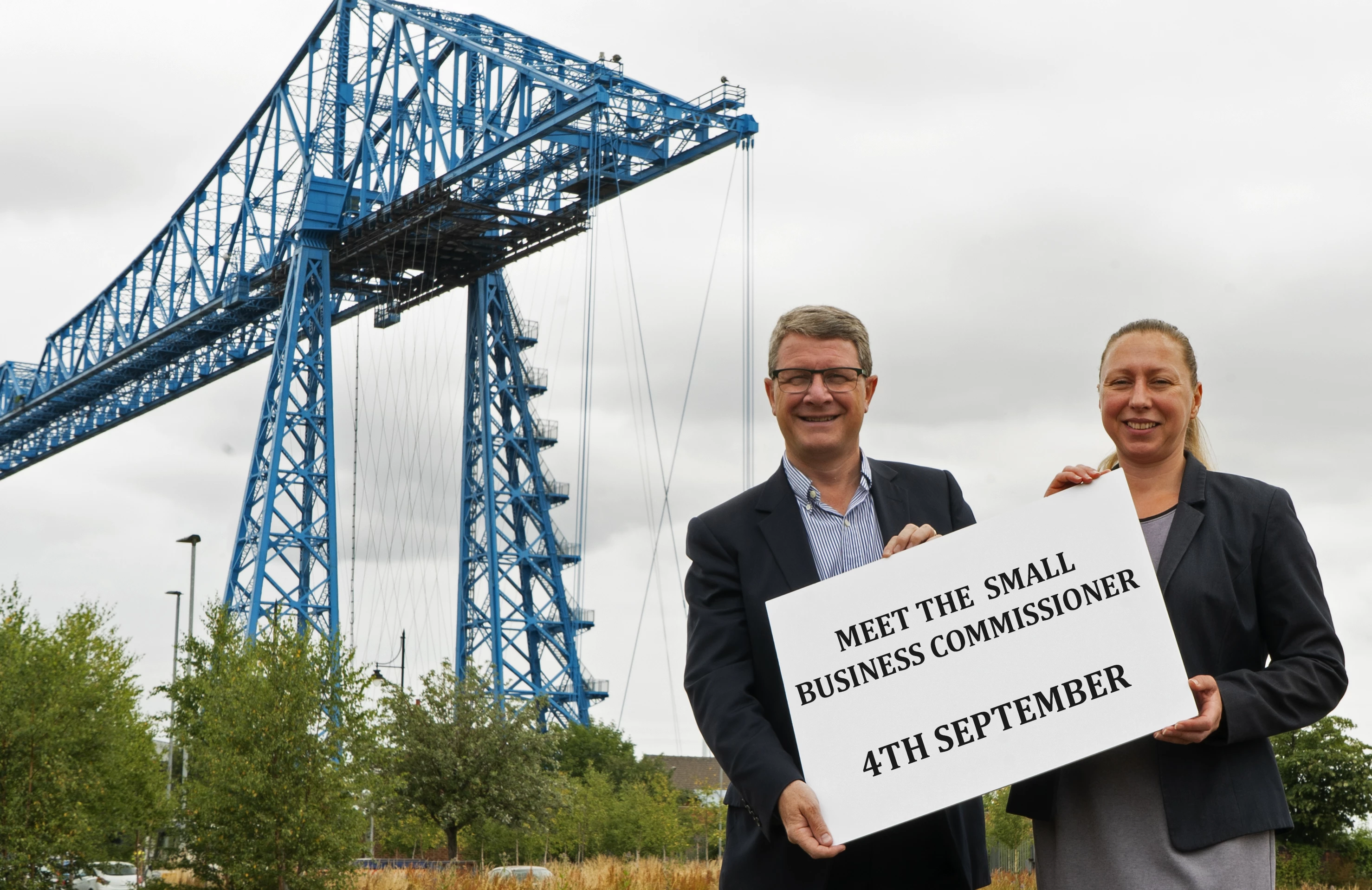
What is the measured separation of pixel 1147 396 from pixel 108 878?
3462 cm

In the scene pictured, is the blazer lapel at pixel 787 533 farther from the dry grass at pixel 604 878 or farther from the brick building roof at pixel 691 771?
the brick building roof at pixel 691 771

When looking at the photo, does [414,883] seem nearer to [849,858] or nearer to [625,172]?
[849,858]

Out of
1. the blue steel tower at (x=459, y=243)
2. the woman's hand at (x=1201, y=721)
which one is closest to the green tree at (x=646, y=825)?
the blue steel tower at (x=459, y=243)

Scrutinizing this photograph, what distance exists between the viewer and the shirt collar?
12.9 feet

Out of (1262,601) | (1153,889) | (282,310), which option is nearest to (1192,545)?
(1262,601)

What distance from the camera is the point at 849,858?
362 cm

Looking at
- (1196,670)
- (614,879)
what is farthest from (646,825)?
(1196,670)

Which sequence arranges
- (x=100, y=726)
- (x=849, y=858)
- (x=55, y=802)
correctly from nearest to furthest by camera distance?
(x=849, y=858), (x=55, y=802), (x=100, y=726)

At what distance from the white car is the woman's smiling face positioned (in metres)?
24.4

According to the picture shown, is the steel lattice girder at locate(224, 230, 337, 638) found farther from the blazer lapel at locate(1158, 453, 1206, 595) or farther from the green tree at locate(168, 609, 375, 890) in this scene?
the blazer lapel at locate(1158, 453, 1206, 595)

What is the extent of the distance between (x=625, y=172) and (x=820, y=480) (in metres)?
34.6

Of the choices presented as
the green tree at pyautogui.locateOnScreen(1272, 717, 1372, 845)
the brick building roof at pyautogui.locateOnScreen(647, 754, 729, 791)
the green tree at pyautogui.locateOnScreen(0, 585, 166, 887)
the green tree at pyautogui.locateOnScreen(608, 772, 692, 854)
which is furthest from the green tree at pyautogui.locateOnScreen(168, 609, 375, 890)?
the brick building roof at pyautogui.locateOnScreen(647, 754, 729, 791)

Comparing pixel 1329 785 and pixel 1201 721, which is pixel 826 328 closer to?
pixel 1201 721

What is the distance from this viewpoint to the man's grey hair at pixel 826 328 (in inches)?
149
